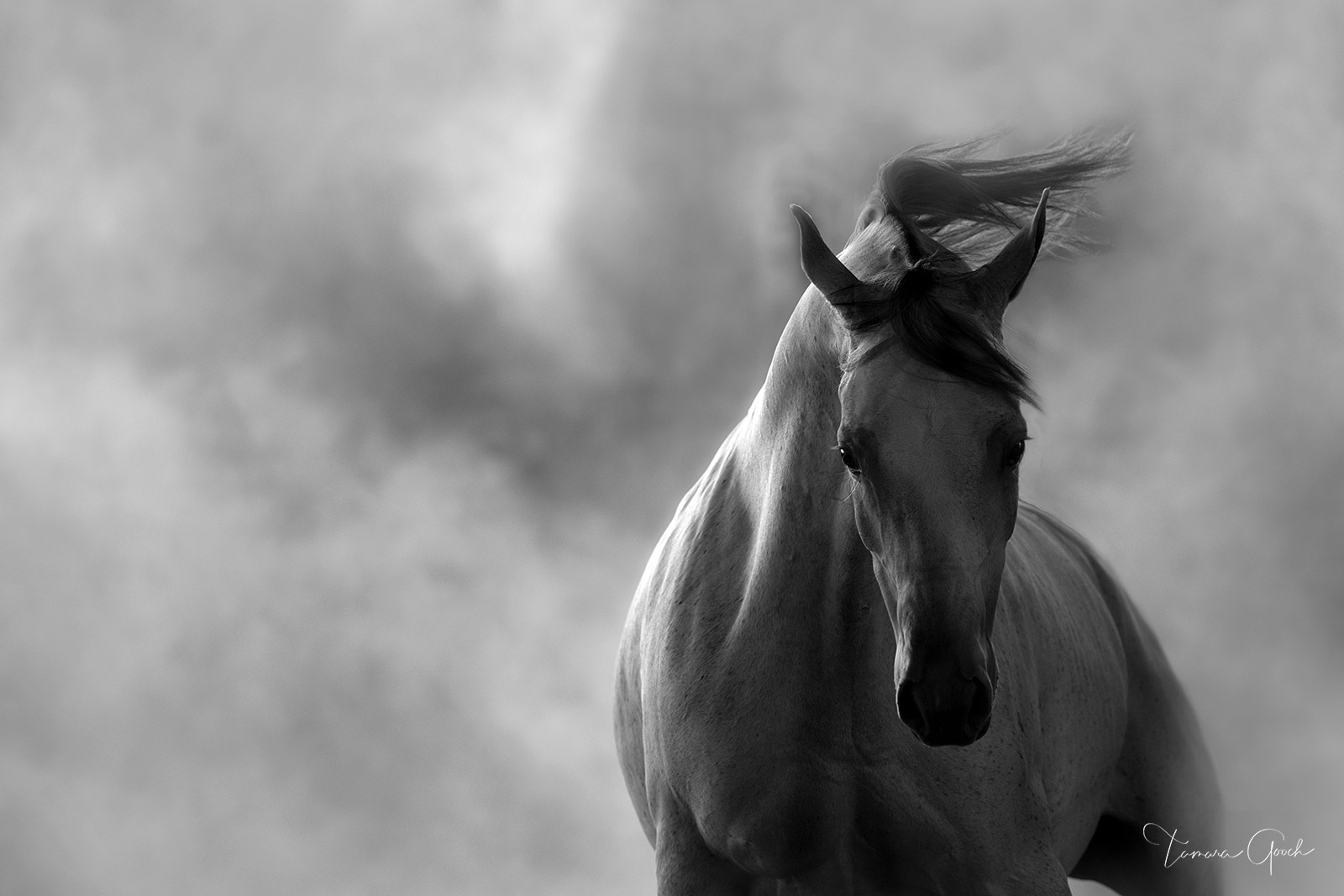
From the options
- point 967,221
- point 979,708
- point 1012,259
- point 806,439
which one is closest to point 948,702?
point 979,708

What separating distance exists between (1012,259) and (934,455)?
15.6 inches

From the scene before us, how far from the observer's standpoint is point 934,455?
1694mm

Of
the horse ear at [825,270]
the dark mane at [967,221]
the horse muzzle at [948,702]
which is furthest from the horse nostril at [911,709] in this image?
the horse ear at [825,270]

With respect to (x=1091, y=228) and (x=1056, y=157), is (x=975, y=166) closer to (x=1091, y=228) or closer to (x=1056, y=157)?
(x=1056, y=157)

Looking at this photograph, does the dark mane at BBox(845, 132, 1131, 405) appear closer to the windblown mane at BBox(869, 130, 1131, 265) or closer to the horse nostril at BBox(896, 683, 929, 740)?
the windblown mane at BBox(869, 130, 1131, 265)

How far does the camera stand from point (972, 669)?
64.6 inches

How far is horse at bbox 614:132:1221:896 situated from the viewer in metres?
1.71

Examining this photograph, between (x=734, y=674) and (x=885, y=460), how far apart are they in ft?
1.74

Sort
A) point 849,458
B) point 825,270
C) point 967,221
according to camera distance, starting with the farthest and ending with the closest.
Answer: point 967,221 < point 825,270 < point 849,458
